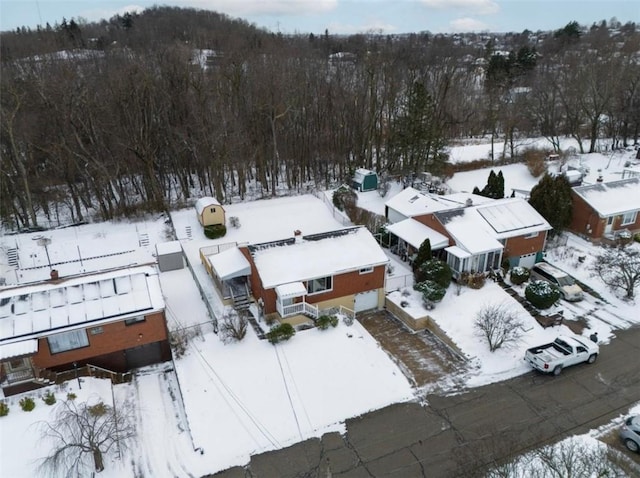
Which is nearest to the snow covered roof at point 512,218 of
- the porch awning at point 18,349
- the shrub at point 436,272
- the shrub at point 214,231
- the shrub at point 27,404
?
the shrub at point 436,272

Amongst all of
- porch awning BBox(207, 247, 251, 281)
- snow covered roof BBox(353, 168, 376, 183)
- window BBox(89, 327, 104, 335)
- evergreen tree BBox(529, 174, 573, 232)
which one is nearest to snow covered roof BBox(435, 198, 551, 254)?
evergreen tree BBox(529, 174, 573, 232)

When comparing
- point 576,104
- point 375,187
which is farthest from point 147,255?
point 576,104

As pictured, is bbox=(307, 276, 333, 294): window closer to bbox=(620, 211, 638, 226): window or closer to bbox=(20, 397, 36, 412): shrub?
bbox=(20, 397, 36, 412): shrub

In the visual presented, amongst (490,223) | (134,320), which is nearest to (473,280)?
(490,223)

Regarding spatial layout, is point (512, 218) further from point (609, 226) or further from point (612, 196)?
point (612, 196)

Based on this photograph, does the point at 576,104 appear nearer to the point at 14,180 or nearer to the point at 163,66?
the point at 163,66

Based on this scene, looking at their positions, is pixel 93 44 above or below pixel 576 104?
above

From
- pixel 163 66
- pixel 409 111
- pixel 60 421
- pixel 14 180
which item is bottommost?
pixel 60 421

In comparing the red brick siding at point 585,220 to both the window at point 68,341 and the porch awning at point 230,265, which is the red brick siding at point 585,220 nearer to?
the porch awning at point 230,265
